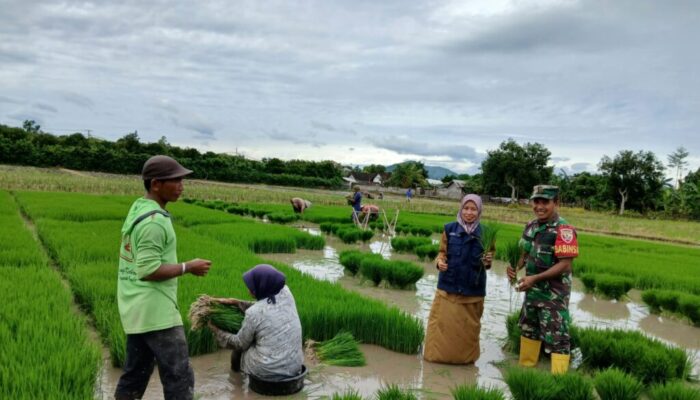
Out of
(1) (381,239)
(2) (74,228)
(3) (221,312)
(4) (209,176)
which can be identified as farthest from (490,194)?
(3) (221,312)

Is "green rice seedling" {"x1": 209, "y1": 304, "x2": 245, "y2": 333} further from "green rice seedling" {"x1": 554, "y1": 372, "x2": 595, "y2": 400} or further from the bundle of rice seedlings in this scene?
"green rice seedling" {"x1": 554, "y1": 372, "x2": 595, "y2": 400}

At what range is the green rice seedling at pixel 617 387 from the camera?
121 inches

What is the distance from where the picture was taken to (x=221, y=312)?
3426 millimetres

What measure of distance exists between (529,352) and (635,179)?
153 feet

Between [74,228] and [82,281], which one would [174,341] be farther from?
[74,228]

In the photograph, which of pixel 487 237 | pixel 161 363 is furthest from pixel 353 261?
pixel 161 363

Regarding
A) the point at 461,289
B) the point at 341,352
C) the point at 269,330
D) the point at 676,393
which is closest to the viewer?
the point at 676,393

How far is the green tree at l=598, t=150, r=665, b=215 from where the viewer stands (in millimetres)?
42562

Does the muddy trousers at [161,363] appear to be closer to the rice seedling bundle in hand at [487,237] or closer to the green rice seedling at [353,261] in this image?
the rice seedling bundle in hand at [487,237]

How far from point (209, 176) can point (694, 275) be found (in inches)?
1774

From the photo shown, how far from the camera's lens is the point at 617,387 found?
309 centimetres

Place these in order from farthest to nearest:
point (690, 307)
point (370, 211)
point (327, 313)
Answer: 1. point (370, 211)
2. point (690, 307)
3. point (327, 313)

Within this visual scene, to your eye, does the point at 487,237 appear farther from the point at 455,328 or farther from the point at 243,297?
the point at 243,297

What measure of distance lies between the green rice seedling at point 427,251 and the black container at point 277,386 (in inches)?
270
